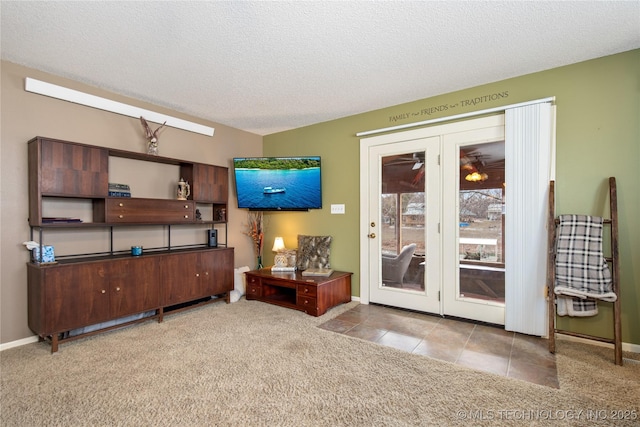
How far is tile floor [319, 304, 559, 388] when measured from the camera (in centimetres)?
220

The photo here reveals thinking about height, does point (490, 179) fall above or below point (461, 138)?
below

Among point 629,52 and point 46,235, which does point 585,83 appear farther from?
point 46,235

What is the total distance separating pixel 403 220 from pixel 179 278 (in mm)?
2739

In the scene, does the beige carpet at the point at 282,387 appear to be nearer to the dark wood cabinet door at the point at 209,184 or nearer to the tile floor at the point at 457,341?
the tile floor at the point at 457,341

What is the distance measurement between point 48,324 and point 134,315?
0.76 meters

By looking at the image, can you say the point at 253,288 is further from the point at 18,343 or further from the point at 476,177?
the point at 476,177

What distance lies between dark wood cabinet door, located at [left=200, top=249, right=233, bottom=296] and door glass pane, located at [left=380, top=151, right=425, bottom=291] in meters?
2.03

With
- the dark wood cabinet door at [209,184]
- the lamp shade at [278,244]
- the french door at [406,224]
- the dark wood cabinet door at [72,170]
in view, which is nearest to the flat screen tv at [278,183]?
the dark wood cabinet door at [209,184]

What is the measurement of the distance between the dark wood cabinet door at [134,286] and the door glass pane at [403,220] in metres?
2.67

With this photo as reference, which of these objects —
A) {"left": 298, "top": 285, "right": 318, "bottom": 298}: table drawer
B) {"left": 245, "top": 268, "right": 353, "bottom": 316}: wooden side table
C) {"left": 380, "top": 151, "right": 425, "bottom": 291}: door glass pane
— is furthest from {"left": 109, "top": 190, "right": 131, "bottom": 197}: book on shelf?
{"left": 380, "top": 151, "right": 425, "bottom": 291}: door glass pane

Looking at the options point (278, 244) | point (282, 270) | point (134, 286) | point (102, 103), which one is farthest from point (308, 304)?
point (102, 103)

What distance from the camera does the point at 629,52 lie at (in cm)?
242

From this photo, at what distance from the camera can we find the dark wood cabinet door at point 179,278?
3207mm

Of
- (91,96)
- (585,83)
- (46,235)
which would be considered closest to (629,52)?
(585,83)
